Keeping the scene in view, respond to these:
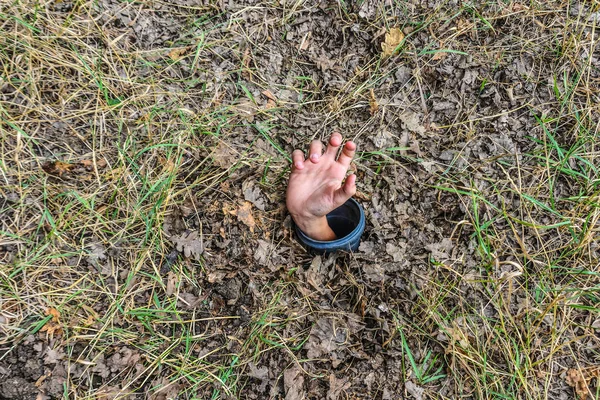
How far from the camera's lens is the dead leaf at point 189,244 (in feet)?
7.63

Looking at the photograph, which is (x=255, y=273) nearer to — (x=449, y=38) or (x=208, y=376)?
(x=208, y=376)

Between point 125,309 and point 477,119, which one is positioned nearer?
point 125,309

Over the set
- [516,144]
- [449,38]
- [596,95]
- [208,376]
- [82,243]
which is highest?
[449,38]

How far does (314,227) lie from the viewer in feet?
7.61

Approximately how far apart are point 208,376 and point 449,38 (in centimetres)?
247

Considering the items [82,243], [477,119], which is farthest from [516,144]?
[82,243]

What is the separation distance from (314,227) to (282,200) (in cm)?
27

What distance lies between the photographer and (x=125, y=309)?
2.23 metres

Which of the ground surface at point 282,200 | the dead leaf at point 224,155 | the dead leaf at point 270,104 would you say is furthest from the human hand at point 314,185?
the dead leaf at point 270,104

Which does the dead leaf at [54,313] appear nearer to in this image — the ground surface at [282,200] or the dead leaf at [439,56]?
the ground surface at [282,200]

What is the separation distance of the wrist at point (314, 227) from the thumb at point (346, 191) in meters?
0.21

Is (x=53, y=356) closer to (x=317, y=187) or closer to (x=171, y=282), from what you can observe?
(x=171, y=282)

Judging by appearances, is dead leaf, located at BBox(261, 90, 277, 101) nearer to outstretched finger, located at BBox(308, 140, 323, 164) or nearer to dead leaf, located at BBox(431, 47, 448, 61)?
outstretched finger, located at BBox(308, 140, 323, 164)

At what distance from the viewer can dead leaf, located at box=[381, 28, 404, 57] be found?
2.72 m
